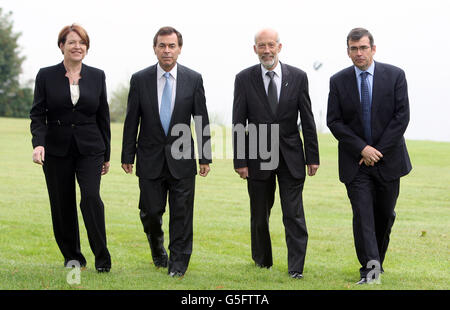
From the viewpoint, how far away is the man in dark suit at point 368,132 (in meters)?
7.71

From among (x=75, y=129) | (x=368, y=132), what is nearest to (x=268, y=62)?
(x=368, y=132)

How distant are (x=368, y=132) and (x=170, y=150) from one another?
2.16 m

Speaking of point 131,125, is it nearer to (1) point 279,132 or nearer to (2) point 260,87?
(2) point 260,87

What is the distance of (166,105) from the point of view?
311 inches

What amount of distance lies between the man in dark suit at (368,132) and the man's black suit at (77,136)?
8.56 feet

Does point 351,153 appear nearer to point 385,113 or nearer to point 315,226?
point 385,113

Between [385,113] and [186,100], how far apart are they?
7.10 feet

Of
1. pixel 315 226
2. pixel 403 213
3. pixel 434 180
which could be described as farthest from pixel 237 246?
pixel 434 180

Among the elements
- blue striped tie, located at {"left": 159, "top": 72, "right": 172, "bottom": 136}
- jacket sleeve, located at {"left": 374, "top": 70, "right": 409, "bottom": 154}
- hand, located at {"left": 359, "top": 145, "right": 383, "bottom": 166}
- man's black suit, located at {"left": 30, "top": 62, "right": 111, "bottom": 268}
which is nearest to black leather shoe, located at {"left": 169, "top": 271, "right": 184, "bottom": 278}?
man's black suit, located at {"left": 30, "top": 62, "right": 111, "bottom": 268}

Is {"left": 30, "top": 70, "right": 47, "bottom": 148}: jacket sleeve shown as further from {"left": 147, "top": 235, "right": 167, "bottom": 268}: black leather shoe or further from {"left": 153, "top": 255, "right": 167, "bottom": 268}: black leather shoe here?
{"left": 153, "top": 255, "right": 167, "bottom": 268}: black leather shoe

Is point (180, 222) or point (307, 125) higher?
point (307, 125)

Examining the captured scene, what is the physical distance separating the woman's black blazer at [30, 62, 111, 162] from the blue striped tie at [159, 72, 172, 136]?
0.68 m

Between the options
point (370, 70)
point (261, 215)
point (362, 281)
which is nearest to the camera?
point (362, 281)
